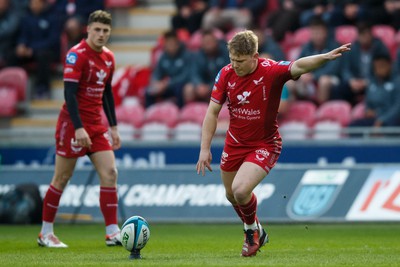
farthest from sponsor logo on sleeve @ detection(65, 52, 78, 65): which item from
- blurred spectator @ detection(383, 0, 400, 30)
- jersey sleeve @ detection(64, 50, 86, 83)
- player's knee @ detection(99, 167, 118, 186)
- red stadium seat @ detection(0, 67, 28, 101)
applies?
red stadium seat @ detection(0, 67, 28, 101)

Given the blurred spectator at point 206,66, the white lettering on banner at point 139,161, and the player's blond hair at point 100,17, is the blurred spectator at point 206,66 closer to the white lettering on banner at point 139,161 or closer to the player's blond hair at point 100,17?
the white lettering on banner at point 139,161

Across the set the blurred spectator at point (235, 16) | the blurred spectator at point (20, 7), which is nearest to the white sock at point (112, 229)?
the blurred spectator at point (235, 16)

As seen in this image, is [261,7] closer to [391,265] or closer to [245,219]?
[245,219]

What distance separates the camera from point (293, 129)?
1827 cm

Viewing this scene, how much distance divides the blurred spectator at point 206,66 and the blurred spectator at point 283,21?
1.23 m

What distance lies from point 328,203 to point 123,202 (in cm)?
328

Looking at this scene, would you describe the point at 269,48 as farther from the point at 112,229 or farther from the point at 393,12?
the point at 112,229

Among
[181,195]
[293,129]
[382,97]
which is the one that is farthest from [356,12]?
[181,195]

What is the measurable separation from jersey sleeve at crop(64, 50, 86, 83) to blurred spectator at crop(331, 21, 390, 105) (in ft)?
25.1

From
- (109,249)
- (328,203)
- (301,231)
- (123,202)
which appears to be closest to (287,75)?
(109,249)

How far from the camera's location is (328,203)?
15.5 meters

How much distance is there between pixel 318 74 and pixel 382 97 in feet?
5.62

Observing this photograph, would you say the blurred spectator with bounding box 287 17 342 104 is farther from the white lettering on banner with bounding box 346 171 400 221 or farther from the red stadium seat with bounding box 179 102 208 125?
the white lettering on banner with bounding box 346 171 400 221

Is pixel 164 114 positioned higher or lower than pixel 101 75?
lower
